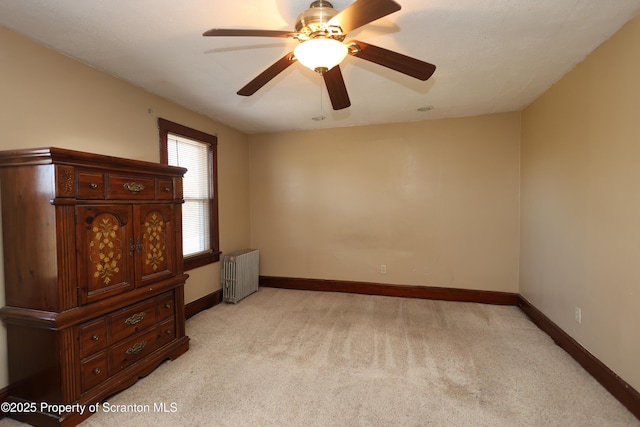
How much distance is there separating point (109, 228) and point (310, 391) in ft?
5.93

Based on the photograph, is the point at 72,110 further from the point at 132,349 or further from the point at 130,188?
the point at 132,349

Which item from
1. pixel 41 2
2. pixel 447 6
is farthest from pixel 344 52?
pixel 41 2

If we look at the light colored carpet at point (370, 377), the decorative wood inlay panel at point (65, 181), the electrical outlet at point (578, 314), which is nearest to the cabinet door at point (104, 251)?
the decorative wood inlay panel at point (65, 181)

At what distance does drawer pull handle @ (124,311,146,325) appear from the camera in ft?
7.11

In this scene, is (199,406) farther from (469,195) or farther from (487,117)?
(487,117)

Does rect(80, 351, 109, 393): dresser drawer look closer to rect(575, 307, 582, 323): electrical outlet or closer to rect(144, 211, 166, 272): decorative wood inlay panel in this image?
rect(144, 211, 166, 272): decorative wood inlay panel

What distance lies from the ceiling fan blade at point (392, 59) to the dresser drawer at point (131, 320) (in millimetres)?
2307

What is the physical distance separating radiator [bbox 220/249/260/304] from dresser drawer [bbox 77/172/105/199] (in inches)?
86.3

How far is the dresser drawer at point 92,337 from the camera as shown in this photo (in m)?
1.86

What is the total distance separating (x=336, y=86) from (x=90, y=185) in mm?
1718

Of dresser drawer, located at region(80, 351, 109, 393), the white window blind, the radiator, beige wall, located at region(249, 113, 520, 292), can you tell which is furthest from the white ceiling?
dresser drawer, located at region(80, 351, 109, 393)

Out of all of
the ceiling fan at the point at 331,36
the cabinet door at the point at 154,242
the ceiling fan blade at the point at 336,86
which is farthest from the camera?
the cabinet door at the point at 154,242

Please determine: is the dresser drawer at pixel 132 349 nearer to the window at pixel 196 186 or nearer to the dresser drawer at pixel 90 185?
the dresser drawer at pixel 90 185

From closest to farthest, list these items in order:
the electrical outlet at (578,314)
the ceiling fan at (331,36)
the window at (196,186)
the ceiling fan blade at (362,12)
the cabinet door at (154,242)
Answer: the ceiling fan blade at (362,12), the ceiling fan at (331,36), the cabinet door at (154,242), the electrical outlet at (578,314), the window at (196,186)
